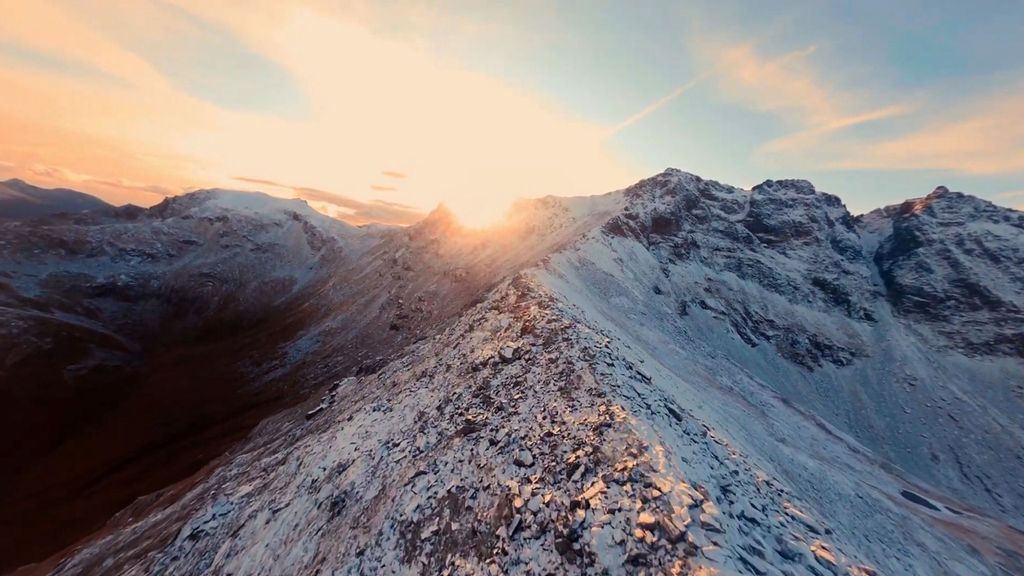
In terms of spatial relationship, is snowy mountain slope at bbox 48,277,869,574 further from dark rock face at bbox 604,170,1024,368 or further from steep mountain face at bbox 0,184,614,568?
dark rock face at bbox 604,170,1024,368

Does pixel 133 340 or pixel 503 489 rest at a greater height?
pixel 503 489

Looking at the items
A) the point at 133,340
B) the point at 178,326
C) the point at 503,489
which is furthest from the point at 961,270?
the point at 133,340

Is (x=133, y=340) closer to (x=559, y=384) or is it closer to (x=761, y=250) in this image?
(x=559, y=384)

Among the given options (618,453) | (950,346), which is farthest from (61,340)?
(950,346)

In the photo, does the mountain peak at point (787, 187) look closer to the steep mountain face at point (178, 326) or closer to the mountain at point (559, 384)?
the mountain at point (559, 384)

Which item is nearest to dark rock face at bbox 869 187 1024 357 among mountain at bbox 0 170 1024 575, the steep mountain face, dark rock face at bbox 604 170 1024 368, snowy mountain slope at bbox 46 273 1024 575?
dark rock face at bbox 604 170 1024 368

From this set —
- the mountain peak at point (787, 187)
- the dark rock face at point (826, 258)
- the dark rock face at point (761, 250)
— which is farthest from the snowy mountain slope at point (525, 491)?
the mountain peak at point (787, 187)
